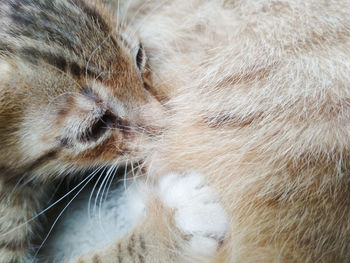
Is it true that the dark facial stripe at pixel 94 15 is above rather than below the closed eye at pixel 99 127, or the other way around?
above

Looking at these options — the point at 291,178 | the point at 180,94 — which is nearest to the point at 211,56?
the point at 180,94

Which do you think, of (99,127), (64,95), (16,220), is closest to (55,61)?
(64,95)

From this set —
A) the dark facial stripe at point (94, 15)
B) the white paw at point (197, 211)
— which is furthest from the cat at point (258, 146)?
the dark facial stripe at point (94, 15)

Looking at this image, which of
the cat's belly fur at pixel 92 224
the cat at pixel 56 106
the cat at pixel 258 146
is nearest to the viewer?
the cat at pixel 258 146

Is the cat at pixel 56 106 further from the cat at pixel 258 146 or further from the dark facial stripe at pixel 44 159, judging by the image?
the cat at pixel 258 146

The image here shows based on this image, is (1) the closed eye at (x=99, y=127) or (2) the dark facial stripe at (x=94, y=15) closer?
(1) the closed eye at (x=99, y=127)

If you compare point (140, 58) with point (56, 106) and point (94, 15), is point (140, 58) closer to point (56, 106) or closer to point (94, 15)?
point (94, 15)

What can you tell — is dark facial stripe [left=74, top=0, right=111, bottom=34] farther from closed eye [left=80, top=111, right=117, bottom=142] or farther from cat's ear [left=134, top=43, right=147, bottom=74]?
closed eye [left=80, top=111, right=117, bottom=142]
